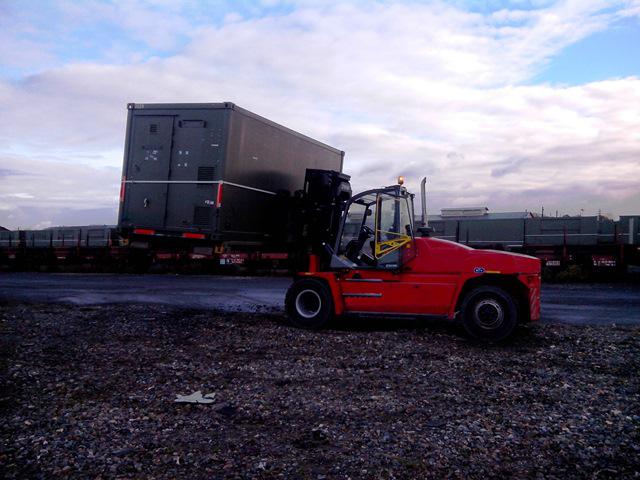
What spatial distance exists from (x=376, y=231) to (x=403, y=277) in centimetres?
91

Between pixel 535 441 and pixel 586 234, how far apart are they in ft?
54.8

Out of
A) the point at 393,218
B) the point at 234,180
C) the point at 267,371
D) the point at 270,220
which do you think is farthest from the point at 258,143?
the point at 267,371

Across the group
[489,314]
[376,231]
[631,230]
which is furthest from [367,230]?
[631,230]

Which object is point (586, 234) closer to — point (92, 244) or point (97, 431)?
point (97, 431)

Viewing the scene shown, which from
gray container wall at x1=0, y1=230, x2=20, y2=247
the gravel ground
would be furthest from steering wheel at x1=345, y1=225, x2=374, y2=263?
gray container wall at x1=0, y1=230, x2=20, y2=247

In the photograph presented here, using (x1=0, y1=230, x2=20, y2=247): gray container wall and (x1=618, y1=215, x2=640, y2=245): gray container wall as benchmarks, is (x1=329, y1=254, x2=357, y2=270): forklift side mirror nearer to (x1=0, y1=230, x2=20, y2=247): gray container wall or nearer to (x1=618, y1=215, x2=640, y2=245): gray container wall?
(x1=618, y1=215, x2=640, y2=245): gray container wall

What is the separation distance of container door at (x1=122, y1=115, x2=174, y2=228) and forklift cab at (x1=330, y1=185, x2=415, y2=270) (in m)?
7.57

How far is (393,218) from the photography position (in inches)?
376

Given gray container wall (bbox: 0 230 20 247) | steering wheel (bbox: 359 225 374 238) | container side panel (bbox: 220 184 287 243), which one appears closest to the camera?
steering wheel (bbox: 359 225 374 238)

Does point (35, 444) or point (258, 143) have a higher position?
point (258, 143)

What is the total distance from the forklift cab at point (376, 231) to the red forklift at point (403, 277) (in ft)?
0.06

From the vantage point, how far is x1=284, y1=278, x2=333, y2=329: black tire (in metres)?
9.77

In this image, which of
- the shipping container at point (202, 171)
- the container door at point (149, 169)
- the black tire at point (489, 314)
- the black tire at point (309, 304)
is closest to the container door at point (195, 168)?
the shipping container at point (202, 171)

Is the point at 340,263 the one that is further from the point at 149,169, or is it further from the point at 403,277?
the point at 149,169
